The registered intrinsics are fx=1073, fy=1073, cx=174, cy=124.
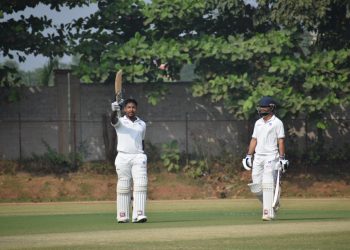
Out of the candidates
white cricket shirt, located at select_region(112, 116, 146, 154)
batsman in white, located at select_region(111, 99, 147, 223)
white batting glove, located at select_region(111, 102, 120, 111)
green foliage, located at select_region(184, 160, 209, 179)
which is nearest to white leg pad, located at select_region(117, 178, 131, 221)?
batsman in white, located at select_region(111, 99, 147, 223)

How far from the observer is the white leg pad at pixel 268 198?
18.4m

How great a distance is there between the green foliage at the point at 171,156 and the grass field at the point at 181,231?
10.5 meters

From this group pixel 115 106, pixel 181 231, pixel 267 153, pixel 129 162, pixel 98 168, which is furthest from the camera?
pixel 98 168

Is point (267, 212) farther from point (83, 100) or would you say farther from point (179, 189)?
point (83, 100)

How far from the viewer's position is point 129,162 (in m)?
18.3

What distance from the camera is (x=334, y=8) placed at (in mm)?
32375

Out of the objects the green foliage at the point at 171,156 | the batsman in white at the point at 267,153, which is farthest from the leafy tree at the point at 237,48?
the batsman in white at the point at 267,153

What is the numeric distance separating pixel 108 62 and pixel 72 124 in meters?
3.55

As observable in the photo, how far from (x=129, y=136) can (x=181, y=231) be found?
2955 millimetres

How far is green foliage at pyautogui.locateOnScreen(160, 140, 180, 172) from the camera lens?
3400cm

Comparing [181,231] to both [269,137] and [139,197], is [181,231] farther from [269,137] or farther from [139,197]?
[269,137]

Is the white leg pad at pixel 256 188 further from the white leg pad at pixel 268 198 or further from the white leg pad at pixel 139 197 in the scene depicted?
the white leg pad at pixel 139 197

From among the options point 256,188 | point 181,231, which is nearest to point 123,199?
point 256,188

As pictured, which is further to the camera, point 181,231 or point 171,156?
point 171,156
